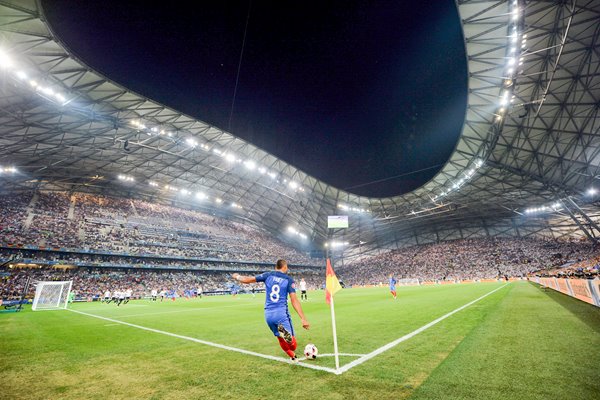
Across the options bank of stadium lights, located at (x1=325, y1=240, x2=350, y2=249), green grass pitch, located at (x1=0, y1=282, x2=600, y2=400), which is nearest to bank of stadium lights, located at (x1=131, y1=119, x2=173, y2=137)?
green grass pitch, located at (x1=0, y1=282, x2=600, y2=400)

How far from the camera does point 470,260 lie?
53.3 metres

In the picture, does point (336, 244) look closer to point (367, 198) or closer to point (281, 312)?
point (367, 198)

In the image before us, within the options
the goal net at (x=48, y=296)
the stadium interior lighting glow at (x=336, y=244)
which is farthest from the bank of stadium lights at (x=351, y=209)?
the goal net at (x=48, y=296)

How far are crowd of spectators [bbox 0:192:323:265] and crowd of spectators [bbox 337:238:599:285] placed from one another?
18.3 meters

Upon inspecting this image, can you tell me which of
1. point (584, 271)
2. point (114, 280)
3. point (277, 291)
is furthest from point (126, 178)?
point (584, 271)

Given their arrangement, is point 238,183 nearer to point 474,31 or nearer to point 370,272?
point 370,272

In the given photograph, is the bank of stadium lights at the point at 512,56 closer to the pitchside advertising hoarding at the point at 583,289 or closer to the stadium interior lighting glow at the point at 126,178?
the pitchside advertising hoarding at the point at 583,289

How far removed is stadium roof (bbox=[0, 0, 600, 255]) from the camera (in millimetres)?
18375

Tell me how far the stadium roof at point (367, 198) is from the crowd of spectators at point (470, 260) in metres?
4.12

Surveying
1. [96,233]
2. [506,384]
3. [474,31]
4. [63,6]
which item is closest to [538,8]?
[474,31]

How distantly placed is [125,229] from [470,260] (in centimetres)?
6725

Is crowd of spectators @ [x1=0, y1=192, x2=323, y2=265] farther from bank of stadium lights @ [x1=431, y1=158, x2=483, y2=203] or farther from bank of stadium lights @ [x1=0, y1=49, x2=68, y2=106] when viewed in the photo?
bank of stadium lights @ [x1=431, y1=158, x2=483, y2=203]

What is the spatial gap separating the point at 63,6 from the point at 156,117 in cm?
1348

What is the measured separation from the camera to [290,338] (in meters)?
4.69
